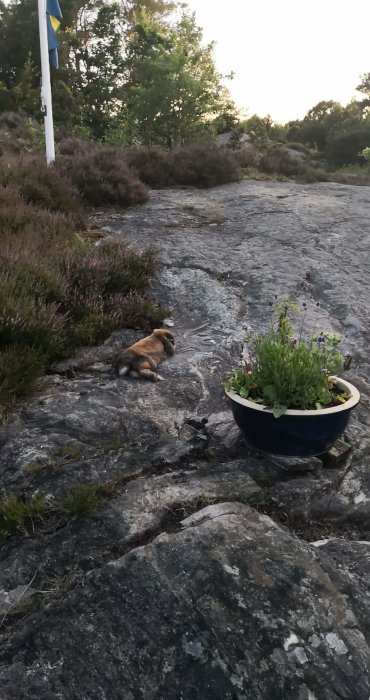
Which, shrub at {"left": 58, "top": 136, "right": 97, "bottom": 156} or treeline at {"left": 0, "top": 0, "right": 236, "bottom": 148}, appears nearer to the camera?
shrub at {"left": 58, "top": 136, "right": 97, "bottom": 156}

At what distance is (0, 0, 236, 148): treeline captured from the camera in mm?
16641

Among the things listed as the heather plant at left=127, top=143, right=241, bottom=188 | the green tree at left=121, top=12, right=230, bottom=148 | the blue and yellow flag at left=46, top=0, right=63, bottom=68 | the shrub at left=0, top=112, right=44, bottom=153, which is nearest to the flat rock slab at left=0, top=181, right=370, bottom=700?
the heather plant at left=127, top=143, right=241, bottom=188

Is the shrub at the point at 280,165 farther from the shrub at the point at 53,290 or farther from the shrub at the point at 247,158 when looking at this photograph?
the shrub at the point at 53,290

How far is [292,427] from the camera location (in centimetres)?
327

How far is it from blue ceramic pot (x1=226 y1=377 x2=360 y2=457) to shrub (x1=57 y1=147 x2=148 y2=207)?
6.39 metres

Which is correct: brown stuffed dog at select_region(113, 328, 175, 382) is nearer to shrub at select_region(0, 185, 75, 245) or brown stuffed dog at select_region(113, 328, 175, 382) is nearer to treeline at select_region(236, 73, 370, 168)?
shrub at select_region(0, 185, 75, 245)

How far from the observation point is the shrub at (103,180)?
9000 mm

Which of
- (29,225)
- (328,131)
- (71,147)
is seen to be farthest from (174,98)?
(328,131)

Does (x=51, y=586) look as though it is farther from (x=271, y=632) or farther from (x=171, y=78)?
(x=171, y=78)

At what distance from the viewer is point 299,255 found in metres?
7.18

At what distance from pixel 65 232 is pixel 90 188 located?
2.56 m

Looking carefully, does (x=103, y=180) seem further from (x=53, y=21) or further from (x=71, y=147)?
(x=53, y=21)

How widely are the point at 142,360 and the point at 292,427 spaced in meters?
1.53

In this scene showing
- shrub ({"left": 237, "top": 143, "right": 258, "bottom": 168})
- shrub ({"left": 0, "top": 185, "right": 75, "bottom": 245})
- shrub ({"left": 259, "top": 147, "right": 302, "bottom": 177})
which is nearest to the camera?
shrub ({"left": 0, "top": 185, "right": 75, "bottom": 245})
